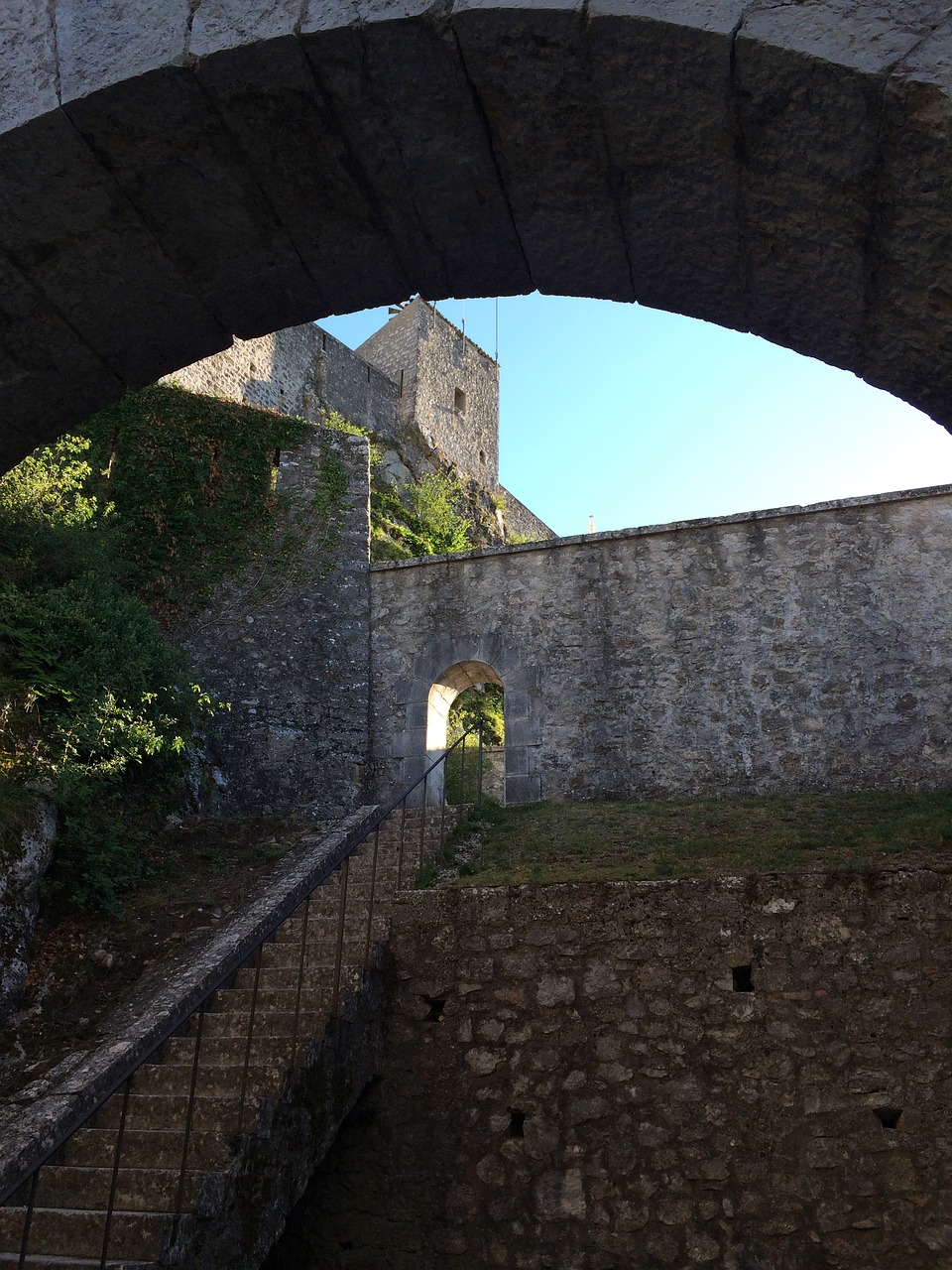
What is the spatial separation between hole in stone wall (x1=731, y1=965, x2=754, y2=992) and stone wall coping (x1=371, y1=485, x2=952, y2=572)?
649cm

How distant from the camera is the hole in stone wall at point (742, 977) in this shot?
542cm

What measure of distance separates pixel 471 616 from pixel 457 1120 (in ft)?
23.0

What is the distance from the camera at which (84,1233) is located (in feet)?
13.0

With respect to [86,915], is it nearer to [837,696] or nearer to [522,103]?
[522,103]

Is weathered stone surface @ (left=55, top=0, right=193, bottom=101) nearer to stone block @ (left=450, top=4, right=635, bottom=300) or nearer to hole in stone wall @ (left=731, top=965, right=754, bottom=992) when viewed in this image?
stone block @ (left=450, top=4, right=635, bottom=300)

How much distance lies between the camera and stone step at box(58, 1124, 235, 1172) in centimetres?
437

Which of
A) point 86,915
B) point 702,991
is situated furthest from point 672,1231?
point 86,915

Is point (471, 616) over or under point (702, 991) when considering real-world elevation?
over

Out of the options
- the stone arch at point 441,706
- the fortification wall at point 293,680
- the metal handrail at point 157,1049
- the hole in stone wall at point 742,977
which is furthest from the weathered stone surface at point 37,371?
the stone arch at point 441,706

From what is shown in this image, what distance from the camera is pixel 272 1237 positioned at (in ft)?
14.7

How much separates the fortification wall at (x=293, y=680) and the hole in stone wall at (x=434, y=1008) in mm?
5354

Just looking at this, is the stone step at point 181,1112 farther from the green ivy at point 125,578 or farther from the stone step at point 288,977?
the green ivy at point 125,578

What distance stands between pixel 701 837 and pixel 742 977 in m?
A: 2.43

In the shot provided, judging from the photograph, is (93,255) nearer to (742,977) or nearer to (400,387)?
(742,977)
